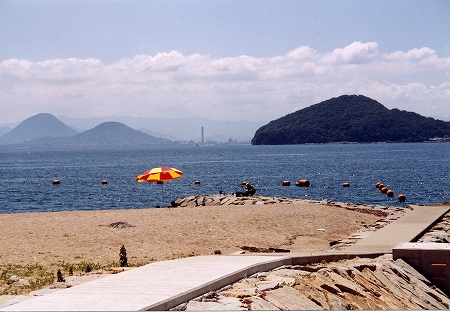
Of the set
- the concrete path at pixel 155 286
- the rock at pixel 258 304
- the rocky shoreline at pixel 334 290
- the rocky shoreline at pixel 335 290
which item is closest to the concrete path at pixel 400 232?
the rocky shoreline at pixel 335 290

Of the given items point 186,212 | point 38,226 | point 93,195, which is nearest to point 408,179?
point 93,195

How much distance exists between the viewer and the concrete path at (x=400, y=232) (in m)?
13.9

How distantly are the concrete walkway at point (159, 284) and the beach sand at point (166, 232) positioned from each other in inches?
165

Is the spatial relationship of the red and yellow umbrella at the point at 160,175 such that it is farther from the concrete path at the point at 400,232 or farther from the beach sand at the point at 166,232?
the concrete path at the point at 400,232

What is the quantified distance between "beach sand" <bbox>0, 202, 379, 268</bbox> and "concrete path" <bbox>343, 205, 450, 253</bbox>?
5.68 feet

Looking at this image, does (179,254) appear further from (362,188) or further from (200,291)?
(362,188)

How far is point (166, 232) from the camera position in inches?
771

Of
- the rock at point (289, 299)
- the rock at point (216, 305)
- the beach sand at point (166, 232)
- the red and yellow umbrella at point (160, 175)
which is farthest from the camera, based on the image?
the red and yellow umbrella at point (160, 175)

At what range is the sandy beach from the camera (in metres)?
15.8

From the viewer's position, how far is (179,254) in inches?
625

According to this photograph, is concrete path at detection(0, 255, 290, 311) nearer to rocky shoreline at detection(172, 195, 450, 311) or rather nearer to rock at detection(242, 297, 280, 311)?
rocky shoreline at detection(172, 195, 450, 311)

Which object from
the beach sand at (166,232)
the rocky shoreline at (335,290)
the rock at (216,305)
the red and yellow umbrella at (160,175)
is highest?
the red and yellow umbrella at (160,175)

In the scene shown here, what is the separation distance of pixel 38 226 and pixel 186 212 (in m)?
6.23

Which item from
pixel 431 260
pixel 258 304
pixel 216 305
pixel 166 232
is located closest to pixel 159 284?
pixel 216 305
